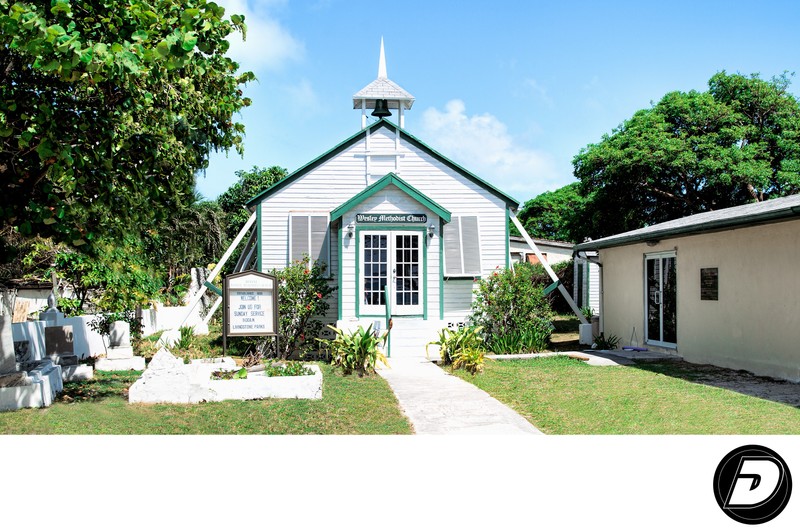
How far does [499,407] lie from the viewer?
9.46m

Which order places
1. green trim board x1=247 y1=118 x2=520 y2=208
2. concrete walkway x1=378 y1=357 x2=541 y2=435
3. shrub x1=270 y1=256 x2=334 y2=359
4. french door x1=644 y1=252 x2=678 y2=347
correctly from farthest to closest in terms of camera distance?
green trim board x1=247 y1=118 x2=520 y2=208
french door x1=644 y1=252 x2=678 y2=347
shrub x1=270 y1=256 x2=334 y2=359
concrete walkway x1=378 y1=357 x2=541 y2=435

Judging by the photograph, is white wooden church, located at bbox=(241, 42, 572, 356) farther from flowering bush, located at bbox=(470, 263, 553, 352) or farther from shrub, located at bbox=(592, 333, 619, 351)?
shrub, located at bbox=(592, 333, 619, 351)

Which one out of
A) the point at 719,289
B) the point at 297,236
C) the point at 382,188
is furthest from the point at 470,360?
the point at 297,236

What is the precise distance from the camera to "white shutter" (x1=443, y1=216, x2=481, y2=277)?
54.7 feet

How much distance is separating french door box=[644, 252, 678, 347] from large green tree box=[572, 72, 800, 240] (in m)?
9.07

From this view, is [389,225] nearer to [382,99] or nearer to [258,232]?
[258,232]

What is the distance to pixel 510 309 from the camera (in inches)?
618

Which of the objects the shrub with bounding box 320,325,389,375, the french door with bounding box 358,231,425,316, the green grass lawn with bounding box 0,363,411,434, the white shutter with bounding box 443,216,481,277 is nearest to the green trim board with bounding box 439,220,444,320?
the french door with bounding box 358,231,425,316

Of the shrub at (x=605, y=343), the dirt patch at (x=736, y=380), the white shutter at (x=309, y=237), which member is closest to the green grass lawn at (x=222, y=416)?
the dirt patch at (x=736, y=380)

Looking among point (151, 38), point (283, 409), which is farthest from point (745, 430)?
point (151, 38)

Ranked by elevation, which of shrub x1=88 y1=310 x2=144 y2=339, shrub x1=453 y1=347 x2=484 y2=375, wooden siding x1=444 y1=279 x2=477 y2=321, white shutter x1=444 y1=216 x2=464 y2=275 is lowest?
shrub x1=453 y1=347 x2=484 y2=375

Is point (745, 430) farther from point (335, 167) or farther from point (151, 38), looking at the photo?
point (335, 167)

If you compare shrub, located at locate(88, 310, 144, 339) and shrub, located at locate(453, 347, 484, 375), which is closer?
shrub, located at locate(453, 347, 484, 375)

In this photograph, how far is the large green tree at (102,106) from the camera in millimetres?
6664
